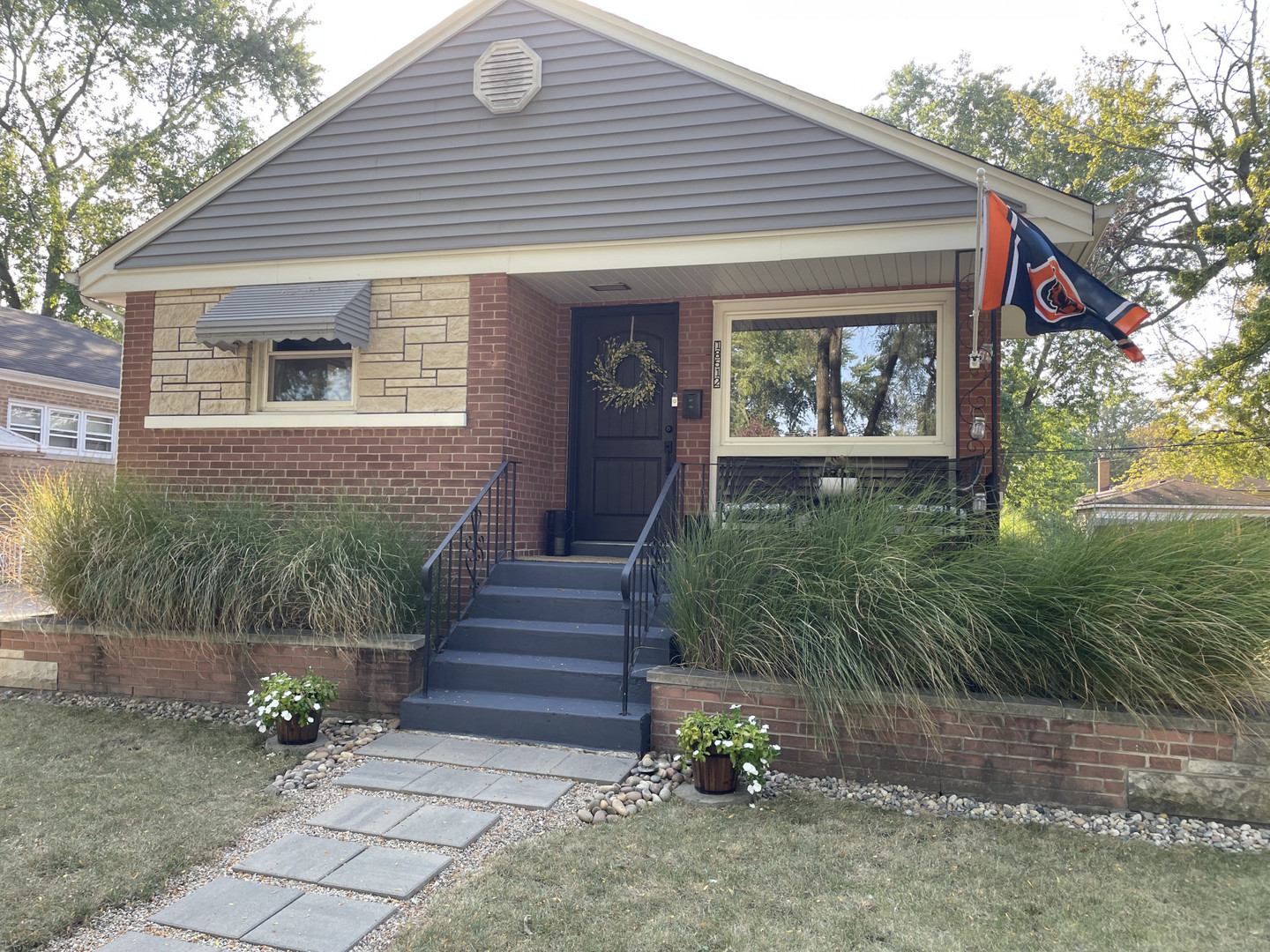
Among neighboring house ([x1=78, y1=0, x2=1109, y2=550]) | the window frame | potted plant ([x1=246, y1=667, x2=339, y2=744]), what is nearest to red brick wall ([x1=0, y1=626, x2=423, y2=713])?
potted plant ([x1=246, y1=667, x2=339, y2=744])

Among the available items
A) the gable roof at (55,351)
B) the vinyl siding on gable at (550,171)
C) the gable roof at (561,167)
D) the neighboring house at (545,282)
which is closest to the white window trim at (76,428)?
the gable roof at (55,351)

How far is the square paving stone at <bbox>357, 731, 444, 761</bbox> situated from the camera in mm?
4648

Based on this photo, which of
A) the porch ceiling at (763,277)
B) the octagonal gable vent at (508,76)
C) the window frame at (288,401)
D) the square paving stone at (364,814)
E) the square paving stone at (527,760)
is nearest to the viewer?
the square paving stone at (364,814)

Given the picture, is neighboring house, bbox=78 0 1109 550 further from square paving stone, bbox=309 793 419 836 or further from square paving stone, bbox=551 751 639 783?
square paving stone, bbox=309 793 419 836

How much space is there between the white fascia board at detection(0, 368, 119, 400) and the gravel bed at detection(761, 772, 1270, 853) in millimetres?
17966

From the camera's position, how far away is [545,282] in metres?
6.90

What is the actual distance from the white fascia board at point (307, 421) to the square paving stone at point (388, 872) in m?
3.73

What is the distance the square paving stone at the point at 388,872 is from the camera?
10.4 feet

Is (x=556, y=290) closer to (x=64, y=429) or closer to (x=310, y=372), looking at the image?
(x=310, y=372)

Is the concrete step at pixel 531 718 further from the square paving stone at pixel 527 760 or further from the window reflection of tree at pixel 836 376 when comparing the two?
the window reflection of tree at pixel 836 376

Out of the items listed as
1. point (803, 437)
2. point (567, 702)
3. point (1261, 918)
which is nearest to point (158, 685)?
point (567, 702)

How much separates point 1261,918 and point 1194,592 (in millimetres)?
1563

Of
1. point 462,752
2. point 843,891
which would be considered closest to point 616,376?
point 462,752

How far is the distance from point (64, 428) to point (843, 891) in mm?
19940
